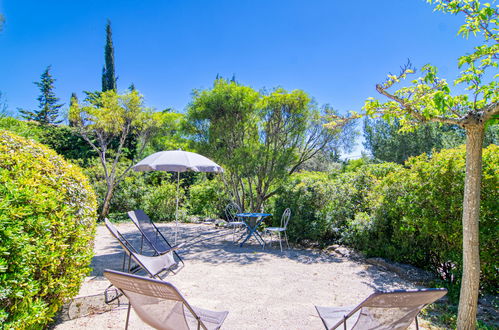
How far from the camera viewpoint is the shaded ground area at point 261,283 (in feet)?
9.88

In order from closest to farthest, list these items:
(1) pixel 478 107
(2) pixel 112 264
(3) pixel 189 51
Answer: (1) pixel 478 107 < (2) pixel 112 264 < (3) pixel 189 51

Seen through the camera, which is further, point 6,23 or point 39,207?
point 6,23

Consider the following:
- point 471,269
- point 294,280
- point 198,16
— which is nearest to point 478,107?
point 471,269

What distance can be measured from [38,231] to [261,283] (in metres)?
3.12

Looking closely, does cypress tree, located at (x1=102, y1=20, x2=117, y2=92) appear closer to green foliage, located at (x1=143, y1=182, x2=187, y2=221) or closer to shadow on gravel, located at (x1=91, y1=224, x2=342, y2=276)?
green foliage, located at (x1=143, y1=182, x2=187, y2=221)

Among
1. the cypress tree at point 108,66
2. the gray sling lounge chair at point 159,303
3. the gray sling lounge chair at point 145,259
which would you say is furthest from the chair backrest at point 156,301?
the cypress tree at point 108,66

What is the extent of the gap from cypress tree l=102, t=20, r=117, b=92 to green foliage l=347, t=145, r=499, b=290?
25966mm

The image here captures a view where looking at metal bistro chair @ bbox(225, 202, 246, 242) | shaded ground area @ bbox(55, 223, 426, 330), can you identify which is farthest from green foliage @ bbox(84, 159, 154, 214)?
shaded ground area @ bbox(55, 223, 426, 330)

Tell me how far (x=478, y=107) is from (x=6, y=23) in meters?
16.5

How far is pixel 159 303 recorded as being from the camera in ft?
6.36

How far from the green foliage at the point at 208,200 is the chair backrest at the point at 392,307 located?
10097mm

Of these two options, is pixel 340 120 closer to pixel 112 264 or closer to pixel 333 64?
pixel 112 264

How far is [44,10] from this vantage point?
1048cm

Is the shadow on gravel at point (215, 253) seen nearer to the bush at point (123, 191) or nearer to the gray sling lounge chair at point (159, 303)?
the gray sling lounge chair at point (159, 303)
